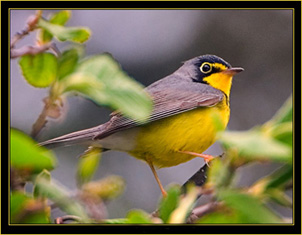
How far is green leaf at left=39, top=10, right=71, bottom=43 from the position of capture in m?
0.78

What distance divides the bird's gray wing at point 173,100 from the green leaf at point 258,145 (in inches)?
41.5

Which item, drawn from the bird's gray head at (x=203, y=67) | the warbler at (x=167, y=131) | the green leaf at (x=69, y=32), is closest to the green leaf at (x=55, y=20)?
the green leaf at (x=69, y=32)

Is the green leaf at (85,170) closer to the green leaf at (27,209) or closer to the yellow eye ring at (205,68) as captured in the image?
the green leaf at (27,209)

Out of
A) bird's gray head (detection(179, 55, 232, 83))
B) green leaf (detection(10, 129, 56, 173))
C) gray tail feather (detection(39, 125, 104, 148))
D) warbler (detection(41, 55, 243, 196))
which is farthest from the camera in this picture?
bird's gray head (detection(179, 55, 232, 83))

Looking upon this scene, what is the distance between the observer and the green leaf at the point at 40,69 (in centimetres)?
70

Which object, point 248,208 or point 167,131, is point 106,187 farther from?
point 167,131

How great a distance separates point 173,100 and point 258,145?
1407 millimetres

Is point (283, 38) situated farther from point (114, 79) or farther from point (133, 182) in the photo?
point (114, 79)

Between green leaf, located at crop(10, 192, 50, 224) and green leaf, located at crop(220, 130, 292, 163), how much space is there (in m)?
0.27

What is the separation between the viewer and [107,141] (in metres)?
1.75

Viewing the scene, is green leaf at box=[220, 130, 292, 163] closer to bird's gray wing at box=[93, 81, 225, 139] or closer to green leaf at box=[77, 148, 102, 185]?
green leaf at box=[77, 148, 102, 185]

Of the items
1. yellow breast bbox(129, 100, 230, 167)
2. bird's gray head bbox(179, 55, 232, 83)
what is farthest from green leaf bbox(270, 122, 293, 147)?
bird's gray head bbox(179, 55, 232, 83)

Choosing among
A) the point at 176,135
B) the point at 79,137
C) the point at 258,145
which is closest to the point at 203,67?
the point at 176,135

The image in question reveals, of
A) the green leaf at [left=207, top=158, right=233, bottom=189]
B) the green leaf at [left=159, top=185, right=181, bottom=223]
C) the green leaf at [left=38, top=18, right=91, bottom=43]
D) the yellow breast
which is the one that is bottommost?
the yellow breast
